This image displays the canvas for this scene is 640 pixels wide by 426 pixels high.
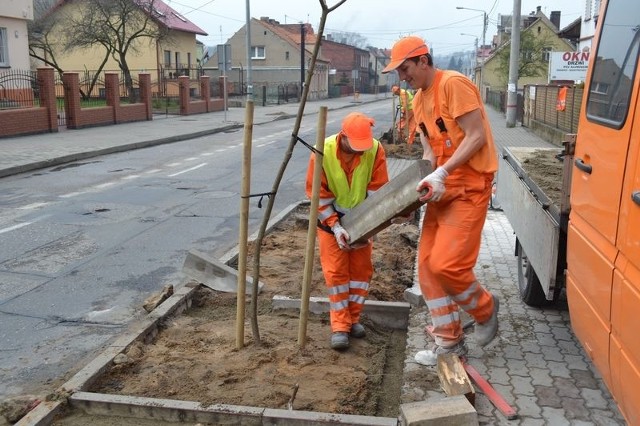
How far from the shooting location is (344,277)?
4590mm

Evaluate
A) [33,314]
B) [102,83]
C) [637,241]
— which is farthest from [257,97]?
[637,241]

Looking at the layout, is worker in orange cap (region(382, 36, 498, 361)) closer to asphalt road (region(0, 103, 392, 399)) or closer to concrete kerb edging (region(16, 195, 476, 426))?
concrete kerb edging (region(16, 195, 476, 426))

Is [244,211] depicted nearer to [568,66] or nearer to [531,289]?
[531,289]

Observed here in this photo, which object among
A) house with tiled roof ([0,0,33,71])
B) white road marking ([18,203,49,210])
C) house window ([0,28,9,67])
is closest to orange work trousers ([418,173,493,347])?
white road marking ([18,203,49,210])

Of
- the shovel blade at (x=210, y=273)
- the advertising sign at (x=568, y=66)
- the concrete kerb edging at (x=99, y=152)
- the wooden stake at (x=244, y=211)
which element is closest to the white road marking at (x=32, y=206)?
the concrete kerb edging at (x=99, y=152)

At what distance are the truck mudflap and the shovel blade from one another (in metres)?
2.29

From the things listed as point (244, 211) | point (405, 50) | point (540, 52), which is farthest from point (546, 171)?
point (540, 52)

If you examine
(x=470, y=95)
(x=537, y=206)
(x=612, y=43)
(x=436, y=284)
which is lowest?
(x=436, y=284)

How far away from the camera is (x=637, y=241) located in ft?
8.39

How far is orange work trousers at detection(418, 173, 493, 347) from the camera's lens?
12.6ft

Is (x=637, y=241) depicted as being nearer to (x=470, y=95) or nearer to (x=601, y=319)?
(x=601, y=319)

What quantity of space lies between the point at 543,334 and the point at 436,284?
1178 millimetres

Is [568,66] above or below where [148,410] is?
above

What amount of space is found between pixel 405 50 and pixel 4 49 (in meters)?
28.7
